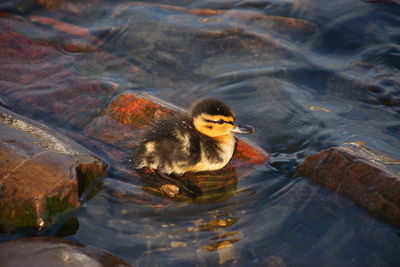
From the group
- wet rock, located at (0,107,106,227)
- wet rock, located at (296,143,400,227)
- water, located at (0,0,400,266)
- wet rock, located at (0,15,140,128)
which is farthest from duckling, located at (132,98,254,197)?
wet rock, located at (0,15,140,128)

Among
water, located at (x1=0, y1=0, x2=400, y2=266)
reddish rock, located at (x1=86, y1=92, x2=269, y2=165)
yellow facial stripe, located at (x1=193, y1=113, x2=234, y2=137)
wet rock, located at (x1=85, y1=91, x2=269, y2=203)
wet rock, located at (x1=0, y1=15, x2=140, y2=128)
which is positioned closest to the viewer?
water, located at (x1=0, y1=0, x2=400, y2=266)

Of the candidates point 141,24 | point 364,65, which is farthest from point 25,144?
point 364,65

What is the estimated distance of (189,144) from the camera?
15.2 feet

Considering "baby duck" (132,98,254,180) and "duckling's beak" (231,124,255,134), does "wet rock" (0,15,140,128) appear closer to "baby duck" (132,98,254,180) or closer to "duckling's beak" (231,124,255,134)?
"baby duck" (132,98,254,180)

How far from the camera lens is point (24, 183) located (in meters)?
3.85

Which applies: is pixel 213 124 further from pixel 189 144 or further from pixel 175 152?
pixel 175 152

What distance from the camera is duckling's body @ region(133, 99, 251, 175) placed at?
15.1 feet

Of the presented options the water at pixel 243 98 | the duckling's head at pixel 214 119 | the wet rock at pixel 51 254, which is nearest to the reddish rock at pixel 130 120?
the water at pixel 243 98

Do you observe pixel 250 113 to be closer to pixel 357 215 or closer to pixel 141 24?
pixel 357 215

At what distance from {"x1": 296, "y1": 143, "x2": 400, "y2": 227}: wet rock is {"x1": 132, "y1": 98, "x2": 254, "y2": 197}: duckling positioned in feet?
2.50

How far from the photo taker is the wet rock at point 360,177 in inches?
150

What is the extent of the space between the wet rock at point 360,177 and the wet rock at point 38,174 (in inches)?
76.1

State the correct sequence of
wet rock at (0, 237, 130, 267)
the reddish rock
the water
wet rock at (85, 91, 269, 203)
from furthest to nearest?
the reddish rock → wet rock at (85, 91, 269, 203) → the water → wet rock at (0, 237, 130, 267)

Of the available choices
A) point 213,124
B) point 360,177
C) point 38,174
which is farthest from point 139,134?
point 360,177
